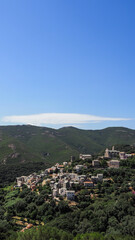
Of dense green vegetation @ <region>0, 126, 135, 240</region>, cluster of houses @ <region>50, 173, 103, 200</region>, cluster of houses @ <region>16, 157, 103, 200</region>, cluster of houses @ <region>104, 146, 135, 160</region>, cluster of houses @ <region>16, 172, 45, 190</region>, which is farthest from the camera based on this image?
cluster of houses @ <region>104, 146, 135, 160</region>

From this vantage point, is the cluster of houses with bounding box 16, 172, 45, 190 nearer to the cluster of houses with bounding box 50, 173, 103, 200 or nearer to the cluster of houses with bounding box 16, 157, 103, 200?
the cluster of houses with bounding box 16, 157, 103, 200

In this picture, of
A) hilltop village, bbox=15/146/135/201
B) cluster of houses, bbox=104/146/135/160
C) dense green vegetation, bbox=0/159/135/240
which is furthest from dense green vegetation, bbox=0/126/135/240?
cluster of houses, bbox=104/146/135/160

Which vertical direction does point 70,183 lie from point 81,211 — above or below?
above

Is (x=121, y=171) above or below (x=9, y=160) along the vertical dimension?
above

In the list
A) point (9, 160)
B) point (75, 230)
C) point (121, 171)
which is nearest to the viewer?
point (75, 230)

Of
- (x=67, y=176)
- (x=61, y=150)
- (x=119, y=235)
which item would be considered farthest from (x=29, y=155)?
(x=119, y=235)

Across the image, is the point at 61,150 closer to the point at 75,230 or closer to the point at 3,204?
the point at 3,204

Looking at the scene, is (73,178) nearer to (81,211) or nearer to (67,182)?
(67,182)

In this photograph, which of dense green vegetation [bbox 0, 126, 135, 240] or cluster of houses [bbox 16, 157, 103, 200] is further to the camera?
cluster of houses [bbox 16, 157, 103, 200]

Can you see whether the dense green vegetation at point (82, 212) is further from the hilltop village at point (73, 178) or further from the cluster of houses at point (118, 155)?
the cluster of houses at point (118, 155)

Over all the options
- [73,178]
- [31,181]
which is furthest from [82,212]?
[31,181]

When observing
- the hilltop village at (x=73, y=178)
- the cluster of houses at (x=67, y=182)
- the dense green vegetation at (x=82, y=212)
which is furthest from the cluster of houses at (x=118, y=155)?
the cluster of houses at (x=67, y=182)
